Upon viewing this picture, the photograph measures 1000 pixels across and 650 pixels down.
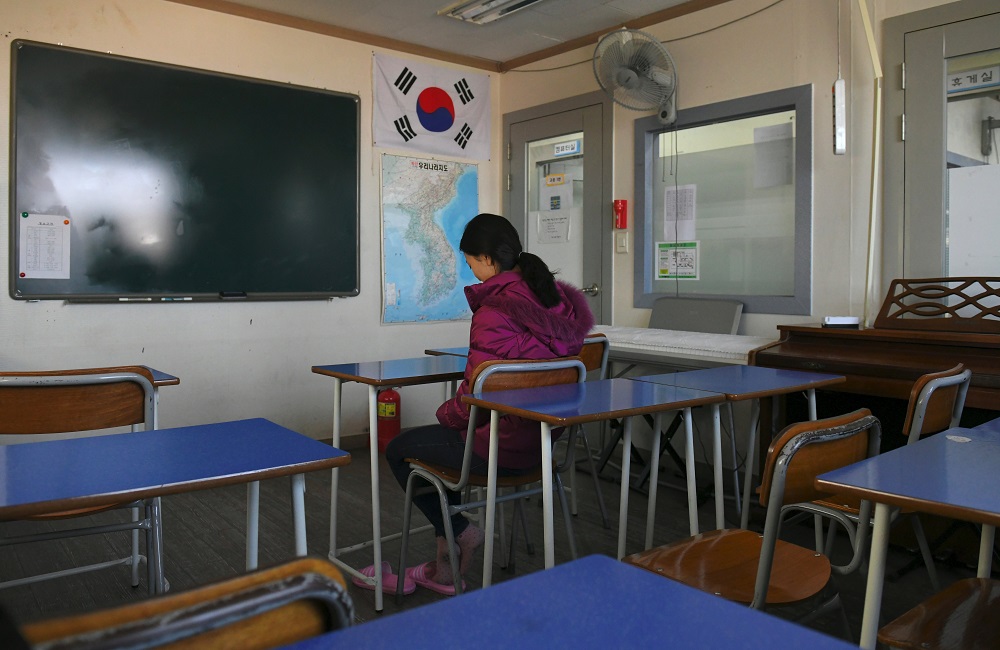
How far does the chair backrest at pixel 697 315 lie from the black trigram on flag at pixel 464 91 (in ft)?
6.62

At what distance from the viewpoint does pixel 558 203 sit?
5.14 meters

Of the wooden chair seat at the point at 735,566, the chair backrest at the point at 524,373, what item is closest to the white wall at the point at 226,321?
the chair backrest at the point at 524,373

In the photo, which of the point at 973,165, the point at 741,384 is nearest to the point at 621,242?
the point at 973,165

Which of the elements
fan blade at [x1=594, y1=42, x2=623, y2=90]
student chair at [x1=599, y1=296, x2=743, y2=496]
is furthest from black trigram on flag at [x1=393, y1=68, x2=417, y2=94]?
student chair at [x1=599, y1=296, x2=743, y2=496]

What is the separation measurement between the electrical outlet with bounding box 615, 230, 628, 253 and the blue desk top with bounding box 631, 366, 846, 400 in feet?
5.89

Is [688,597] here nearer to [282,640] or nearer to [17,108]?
[282,640]

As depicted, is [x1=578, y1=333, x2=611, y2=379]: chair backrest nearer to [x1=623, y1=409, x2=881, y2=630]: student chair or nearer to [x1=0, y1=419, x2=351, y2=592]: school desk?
[x1=623, y1=409, x2=881, y2=630]: student chair

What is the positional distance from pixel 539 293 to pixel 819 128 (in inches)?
80.1

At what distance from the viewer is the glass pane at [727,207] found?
391 cm

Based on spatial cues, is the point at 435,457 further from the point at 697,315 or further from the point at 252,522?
the point at 697,315

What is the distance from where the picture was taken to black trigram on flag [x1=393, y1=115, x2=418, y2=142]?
4.94 meters

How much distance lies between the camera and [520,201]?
5.37m

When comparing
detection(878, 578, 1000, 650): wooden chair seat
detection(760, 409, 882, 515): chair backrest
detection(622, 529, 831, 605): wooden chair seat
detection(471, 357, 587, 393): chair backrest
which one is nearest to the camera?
detection(878, 578, 1000, 650): wooden chair seat

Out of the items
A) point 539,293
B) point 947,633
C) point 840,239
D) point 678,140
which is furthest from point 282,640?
point 678,140
